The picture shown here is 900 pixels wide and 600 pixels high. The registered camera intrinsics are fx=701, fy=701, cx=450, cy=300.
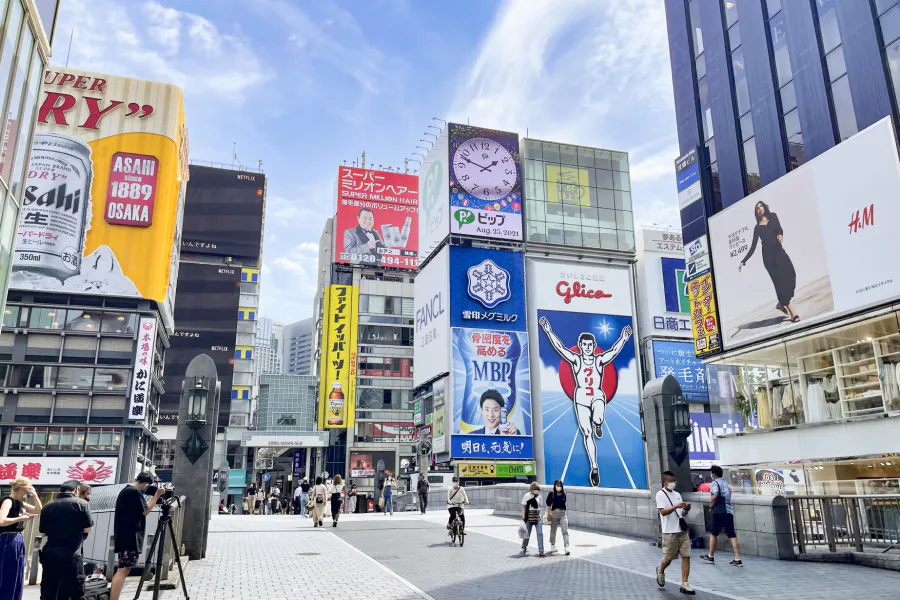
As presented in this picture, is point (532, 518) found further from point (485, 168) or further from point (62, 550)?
point (485, 168)

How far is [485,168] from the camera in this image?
61.4 metres

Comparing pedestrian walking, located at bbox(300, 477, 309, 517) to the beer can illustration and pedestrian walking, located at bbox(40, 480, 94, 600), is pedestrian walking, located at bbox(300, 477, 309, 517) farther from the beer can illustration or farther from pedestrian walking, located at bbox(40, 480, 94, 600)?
the beer can illustration

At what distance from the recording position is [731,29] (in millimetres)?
34625

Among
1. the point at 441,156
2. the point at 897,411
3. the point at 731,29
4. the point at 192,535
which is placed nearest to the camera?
the point at 192,535

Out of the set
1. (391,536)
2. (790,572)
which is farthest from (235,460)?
(790,572)

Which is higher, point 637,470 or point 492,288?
point 492,288

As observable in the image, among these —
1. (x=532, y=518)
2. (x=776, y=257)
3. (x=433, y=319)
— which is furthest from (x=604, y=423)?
(x=532, y=518)

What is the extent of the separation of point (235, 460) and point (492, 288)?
52.5m

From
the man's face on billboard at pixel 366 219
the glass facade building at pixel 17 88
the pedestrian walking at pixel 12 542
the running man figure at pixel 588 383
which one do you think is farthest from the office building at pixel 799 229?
the man's face on billboard at pixel 366 219

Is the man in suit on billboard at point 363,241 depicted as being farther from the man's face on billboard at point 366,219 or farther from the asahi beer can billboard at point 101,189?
the asahi beer can billboard at point 101,189

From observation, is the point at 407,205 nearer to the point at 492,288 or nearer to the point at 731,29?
the point at 492,288

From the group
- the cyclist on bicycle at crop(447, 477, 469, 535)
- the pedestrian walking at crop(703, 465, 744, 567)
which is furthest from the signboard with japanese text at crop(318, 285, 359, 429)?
the pedestrian walking at crop(703, 465, 744, 567)

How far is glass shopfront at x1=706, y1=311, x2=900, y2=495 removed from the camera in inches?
985

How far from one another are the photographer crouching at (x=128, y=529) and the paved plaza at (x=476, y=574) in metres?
1.57
